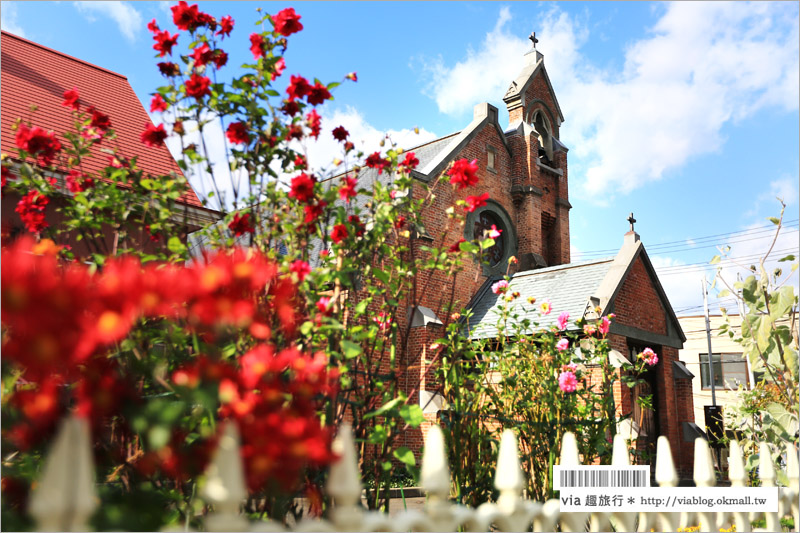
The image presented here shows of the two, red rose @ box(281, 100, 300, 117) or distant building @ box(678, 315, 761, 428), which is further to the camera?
distant building @ box(678, 315, 761, 428)

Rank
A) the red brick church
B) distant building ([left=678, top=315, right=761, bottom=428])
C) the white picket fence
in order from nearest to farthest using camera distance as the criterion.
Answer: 1. the white picket fence
2. the red brick church
3. distant building ([left=678, top=315, right=761, bottom=428])

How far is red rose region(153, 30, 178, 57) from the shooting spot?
3623 mm

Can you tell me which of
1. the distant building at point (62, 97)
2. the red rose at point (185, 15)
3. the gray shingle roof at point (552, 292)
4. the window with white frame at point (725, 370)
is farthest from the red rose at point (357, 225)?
the window with white frame at point (725, 370)

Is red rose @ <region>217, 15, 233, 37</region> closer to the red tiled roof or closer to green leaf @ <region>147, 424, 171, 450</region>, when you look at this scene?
green leaf @ <region>147, 424, 171, 450</region>

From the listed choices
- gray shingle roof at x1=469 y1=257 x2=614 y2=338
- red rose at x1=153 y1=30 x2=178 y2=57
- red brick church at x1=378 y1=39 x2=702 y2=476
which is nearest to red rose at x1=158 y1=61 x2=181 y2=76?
red rose at x1=153 y1=30 x2=178 y2=57

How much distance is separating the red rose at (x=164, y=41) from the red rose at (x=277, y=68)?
0.67m

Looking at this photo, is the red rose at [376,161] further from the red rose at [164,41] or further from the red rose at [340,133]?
the red rose at [164,41]

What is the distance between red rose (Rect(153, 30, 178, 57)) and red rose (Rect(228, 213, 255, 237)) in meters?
1.14

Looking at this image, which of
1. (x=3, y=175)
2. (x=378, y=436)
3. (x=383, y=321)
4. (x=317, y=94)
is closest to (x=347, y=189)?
(x=317, y=94)

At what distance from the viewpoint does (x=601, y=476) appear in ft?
13.0

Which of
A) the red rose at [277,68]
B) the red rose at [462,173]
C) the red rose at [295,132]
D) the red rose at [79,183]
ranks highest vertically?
the red rose at [277,68]

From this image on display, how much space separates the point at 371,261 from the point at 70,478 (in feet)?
8.09

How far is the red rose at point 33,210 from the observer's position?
12.7ft

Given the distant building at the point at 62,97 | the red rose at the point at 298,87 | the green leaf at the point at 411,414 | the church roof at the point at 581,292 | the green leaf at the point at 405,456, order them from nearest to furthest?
1. the green leaf at the point at 405,456
2. the green leaf at the point at 411,414
3. the red rose at the point at 298,87
4. the distant building at the point at 62,97
5. the church roof at the point at 581,292
